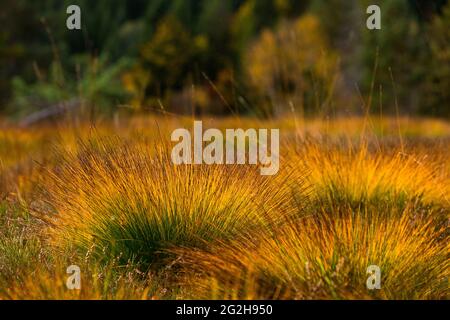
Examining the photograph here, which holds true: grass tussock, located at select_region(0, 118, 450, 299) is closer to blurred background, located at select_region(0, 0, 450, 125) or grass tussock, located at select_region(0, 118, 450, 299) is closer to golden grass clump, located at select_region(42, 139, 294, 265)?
golden grass clump, located at select_region(42, 139, 294, 265)

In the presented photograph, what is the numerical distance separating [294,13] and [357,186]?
210 feet

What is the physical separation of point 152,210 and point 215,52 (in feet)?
156

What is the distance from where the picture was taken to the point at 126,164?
3.31 metres

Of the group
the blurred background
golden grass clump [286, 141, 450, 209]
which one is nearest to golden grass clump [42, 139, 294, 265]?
golden grass clump [286, 141, 450, 209]

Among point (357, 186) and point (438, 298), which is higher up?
point (357, 186)

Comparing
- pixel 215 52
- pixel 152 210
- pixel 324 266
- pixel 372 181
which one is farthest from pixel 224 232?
pixel 215 52

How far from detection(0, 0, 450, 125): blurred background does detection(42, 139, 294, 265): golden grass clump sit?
→ 6888 mm

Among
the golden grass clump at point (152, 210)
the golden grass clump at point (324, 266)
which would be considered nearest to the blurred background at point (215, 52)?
the golden grass clump at point (152, 210)

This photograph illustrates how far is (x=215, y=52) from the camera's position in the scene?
164 ft

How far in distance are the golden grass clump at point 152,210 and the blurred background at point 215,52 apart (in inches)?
271

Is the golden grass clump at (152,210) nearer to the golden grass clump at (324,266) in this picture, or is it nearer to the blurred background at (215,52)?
the golden grass clump at (324,266)

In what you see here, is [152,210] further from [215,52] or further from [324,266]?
[215,52]

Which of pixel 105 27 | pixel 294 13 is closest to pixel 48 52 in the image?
pixel 105 27
